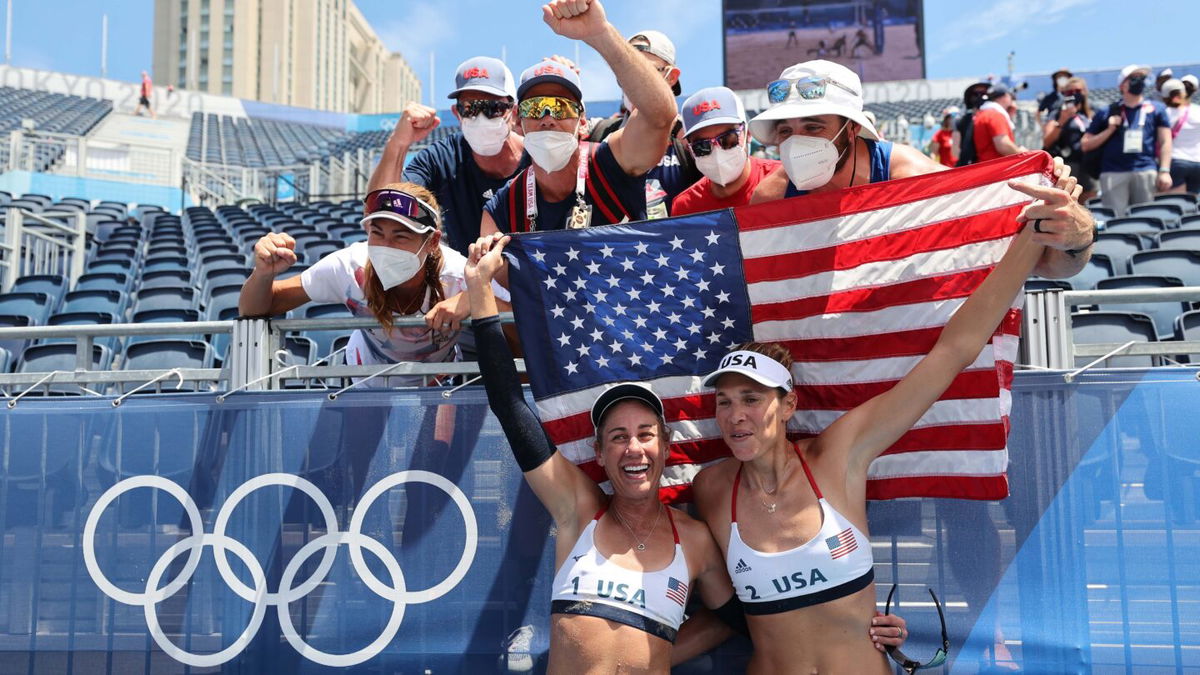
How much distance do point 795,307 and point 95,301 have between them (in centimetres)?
723

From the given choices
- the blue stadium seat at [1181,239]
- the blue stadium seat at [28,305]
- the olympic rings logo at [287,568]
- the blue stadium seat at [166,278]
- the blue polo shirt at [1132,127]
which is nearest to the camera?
the olympic rings logo at [287,568]

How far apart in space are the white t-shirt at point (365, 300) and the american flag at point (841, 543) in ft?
5.60

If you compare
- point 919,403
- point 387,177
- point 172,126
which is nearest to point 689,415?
point 919,403

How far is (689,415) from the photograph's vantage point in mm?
3570

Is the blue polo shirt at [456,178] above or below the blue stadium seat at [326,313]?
above

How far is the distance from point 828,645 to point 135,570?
8.81ft

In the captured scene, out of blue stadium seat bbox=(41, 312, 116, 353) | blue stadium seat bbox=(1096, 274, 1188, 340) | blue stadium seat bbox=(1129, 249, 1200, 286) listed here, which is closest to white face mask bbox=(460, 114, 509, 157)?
blue stadium seat bbox=(1096, 274, 1188, 340)

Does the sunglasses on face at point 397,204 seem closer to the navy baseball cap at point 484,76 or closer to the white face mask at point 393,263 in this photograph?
the white face mask at point 393,263

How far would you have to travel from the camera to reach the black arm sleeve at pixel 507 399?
328 cm

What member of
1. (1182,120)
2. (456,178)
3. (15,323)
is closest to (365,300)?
(456,178)

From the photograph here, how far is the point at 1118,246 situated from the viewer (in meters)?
7.57

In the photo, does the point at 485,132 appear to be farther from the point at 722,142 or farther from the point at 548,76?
the point at 722,142

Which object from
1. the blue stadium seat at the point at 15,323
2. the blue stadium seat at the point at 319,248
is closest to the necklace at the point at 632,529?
the blue stadium seat at the point at 15,323

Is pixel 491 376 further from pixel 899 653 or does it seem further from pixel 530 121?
pixel 899 653
